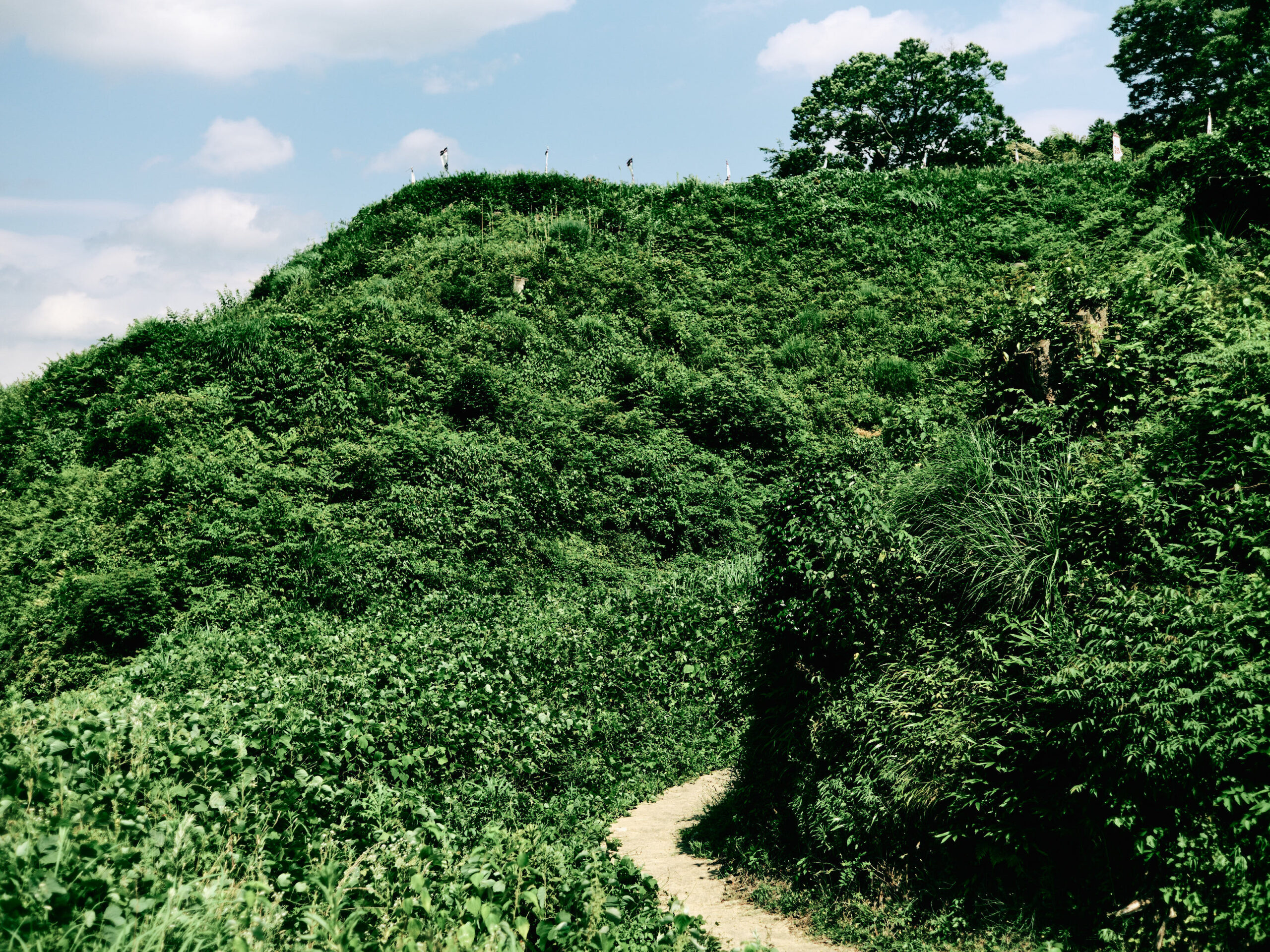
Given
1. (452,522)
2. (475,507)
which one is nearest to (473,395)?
(475,507)

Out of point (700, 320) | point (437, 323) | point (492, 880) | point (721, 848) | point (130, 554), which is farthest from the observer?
point (700, 320)

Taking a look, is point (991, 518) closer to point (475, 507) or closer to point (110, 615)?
point (475, 507)

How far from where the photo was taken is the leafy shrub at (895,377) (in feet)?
52.1

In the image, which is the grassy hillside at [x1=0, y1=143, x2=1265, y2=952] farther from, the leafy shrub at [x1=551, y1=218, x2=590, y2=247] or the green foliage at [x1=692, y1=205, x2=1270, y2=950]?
the green foliage at [x1=692, y1=205, x2=1270, y2=950]

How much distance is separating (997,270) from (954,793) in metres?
16.0

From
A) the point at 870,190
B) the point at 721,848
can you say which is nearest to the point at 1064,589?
the point at 721,848

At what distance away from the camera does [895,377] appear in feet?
52.5

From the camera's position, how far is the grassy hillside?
12.0 ft

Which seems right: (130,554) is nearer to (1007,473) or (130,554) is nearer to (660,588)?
(660,588)

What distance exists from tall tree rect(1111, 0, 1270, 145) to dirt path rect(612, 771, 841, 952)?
24576 mm

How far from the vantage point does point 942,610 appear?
18.6 feet

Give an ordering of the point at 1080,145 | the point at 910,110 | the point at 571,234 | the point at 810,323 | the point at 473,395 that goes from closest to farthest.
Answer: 1. the point at 473,395
2. the point at 810,323
3. the point at 571,234
4. the point at 1080,145
5. the point at 910,110

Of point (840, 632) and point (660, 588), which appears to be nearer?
point (840, 632)

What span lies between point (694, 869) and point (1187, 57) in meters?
34.5
